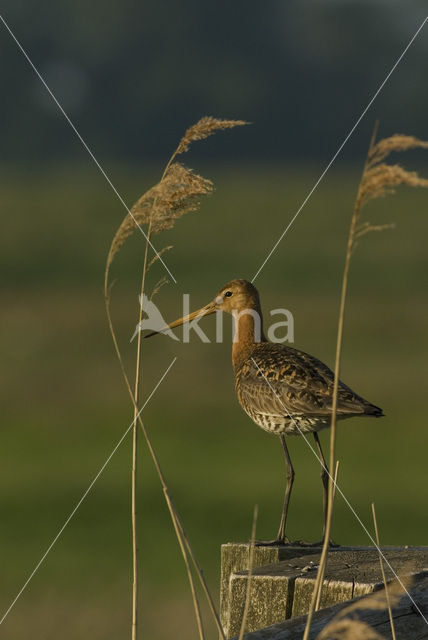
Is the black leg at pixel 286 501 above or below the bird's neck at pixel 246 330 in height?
below

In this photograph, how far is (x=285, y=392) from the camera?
23.0 ft

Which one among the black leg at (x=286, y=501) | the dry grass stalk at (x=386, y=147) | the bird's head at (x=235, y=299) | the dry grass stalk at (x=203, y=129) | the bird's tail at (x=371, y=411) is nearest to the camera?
the dry grass stalk at (x=386, y=147)

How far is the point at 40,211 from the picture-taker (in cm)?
9894

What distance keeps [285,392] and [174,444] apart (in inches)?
797

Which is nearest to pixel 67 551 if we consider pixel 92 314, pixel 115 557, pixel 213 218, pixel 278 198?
pixel 115 557

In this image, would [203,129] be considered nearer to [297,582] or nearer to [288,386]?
[297,582]

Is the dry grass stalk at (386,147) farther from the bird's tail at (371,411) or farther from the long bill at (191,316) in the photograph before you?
the long bill at (191,316)

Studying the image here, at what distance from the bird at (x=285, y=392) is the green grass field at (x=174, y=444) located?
1.57 metres

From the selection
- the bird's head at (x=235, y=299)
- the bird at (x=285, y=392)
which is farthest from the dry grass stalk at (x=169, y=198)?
the bird's head at (x=235, y=299)

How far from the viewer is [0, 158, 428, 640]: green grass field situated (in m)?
14.7

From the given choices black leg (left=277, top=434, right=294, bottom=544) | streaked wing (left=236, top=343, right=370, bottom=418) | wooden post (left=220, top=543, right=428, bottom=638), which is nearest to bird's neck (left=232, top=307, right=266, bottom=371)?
streaked wing (left=236, top=343, right=370, bottom=418)

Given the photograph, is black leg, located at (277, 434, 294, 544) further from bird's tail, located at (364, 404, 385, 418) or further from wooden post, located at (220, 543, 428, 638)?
wooden post, located at (220, 543, 428, 638)

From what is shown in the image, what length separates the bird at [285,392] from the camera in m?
6.72

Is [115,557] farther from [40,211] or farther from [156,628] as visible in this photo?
[40,211]
